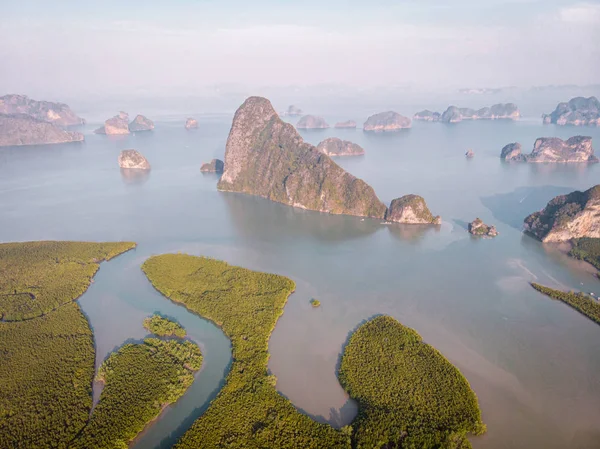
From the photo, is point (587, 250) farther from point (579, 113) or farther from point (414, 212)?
point (579, 113)

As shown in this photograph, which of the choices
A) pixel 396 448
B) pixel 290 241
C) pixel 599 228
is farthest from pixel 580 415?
pixel 290 241

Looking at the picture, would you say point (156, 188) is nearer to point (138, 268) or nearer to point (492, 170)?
A: point (138, 268)

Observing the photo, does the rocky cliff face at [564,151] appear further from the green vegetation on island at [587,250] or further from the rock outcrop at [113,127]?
the rock outcrop at [113,127]

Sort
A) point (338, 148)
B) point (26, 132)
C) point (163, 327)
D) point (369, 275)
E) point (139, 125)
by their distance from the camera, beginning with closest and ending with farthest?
point (163, 327), point (369, 275), point (338, 148), point (26, 132), point (139, 125)

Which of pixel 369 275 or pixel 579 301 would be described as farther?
pixel 369 275

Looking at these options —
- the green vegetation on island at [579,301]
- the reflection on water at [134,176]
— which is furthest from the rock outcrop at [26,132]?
the green vegetation on island at [579,301]

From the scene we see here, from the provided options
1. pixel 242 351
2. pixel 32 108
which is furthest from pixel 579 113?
pixel 32 108
